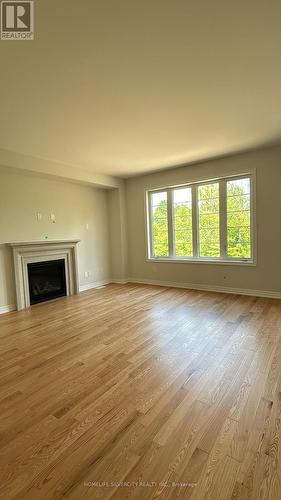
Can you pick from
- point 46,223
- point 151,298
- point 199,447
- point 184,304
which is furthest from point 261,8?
point 46,223

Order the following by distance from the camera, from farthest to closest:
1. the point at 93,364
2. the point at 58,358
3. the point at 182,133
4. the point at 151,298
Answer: the point at 151,298 < the point at 182,133 < the point at 58,358 < the point at 93,364

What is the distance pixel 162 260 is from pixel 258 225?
228cm

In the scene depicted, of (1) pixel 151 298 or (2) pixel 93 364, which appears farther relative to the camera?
(1) pixel 151 298

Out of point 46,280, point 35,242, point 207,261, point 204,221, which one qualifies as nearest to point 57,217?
point 35,242

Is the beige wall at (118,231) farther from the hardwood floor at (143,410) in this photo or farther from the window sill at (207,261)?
the hardwood floor at (143,410)

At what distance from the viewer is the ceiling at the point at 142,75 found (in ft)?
5.30

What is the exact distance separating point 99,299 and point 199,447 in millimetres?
3613

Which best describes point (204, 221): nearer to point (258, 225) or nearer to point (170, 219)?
point (170, 219)

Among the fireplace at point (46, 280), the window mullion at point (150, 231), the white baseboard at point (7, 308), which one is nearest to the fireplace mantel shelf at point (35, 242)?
the fireplace at point (46, 280)

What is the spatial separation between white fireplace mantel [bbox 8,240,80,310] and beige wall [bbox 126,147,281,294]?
178cm

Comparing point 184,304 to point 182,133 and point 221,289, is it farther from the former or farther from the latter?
point 182,133

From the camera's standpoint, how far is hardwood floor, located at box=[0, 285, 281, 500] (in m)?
1.22

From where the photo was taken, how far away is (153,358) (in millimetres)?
2434

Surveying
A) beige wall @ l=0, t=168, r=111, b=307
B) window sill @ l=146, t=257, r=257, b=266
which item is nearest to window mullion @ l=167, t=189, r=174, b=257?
window sill @ l=146, t=257, r=257, b=266
